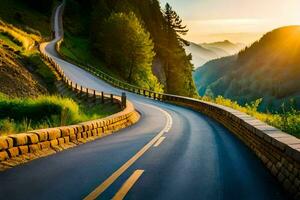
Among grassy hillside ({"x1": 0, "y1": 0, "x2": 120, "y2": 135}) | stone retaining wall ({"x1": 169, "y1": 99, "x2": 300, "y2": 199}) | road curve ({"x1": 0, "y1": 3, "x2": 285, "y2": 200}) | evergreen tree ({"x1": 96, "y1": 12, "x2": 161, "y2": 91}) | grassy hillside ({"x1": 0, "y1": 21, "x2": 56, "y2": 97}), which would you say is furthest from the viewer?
evergreen tree ({"x1": 96, "y1": 12, "x2": 161, "y2": 91})

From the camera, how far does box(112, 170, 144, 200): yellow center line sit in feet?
20.5

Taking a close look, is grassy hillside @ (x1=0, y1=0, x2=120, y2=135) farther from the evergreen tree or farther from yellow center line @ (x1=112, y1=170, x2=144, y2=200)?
the evergreen tree

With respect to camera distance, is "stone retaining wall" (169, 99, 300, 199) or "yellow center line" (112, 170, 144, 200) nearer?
"yellow center line" (112, 170, 144, 200)

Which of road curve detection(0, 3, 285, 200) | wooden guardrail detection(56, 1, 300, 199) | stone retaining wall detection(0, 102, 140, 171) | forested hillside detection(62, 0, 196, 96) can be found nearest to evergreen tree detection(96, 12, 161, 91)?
forested hillside detection(62, 0, 196, 96)

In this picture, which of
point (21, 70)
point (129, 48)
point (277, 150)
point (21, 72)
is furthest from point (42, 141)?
point (129, 48)

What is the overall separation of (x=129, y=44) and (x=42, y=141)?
62687 millimetres

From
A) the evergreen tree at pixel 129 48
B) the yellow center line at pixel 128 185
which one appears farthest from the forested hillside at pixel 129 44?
the yellow center line at pixel 128 185

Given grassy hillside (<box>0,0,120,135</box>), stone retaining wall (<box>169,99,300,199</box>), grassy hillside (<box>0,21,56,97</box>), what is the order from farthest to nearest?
grassy hillside (<box>0,21,56,97</box>) < grassy hillside (<box>0,0,120,135</box>) < stone retaining wall (<box>169,99,300,199</box>)

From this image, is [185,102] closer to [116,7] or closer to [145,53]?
[145,53]

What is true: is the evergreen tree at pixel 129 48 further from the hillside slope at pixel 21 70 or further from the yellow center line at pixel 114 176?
the yellow center line at pixel 114 176

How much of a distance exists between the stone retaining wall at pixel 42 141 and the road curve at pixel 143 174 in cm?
32

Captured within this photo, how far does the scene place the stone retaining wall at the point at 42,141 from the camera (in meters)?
8.32

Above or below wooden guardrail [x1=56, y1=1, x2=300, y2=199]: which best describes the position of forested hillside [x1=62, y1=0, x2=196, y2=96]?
above

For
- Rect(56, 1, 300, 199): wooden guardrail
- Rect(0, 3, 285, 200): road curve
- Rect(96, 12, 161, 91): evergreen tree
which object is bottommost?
Rect(0, 3, 285, 200): road curve
